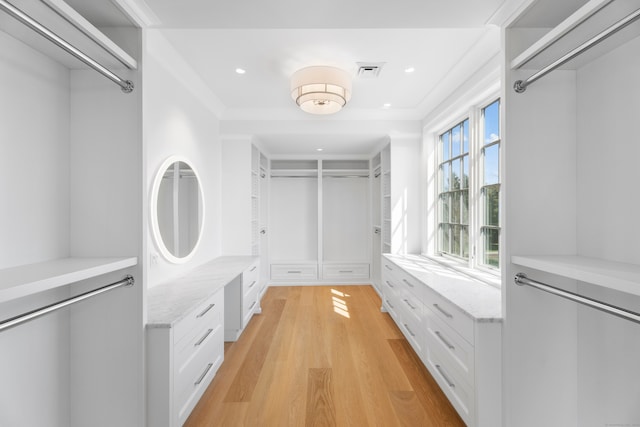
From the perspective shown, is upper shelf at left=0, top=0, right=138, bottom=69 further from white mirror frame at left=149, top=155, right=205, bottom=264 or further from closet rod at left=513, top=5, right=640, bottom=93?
closet rod at left=513, top=5, right=640, bottom=93

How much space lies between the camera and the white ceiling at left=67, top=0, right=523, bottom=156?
1.58 metres

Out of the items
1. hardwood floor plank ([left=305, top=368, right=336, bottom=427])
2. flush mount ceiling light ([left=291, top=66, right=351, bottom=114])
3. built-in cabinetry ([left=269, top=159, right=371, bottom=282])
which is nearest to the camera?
hardwood floor plank ([left=305, top=368, right=336, bottom=427])

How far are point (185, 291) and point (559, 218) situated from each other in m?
2.40

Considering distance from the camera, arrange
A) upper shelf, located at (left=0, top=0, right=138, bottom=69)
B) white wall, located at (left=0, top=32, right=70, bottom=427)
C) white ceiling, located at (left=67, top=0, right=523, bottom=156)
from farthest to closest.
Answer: white ceiling, located at (left=67, top=0, right=523, bottom=156)
white wall, located at (left=0, top=32, right=70, bottom=427)
upper shelf, located at (left=0, top=0, right=138, bottom=69)

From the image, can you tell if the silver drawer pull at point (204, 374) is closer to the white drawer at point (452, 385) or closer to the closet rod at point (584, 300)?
the white drawer at point (452, 385)

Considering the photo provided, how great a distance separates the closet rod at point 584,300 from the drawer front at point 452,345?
47cm

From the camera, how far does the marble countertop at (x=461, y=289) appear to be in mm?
1737

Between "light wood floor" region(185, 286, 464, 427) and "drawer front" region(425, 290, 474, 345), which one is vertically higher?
"drawer front" region(425, 290, 474, 345)

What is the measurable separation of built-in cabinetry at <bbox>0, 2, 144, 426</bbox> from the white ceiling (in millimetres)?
323

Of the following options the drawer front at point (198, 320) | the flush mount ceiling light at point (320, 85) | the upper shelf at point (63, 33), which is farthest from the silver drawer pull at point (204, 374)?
the flush mount ceiling light at point (320, 85)

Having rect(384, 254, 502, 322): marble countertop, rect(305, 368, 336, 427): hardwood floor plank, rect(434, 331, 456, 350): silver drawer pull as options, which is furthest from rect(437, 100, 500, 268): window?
rect(305, 368, 336, 427): hardwood floor plank

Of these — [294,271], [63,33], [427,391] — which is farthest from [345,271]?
[63,33]

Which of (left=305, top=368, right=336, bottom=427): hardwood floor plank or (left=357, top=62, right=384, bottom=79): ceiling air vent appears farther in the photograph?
(left=357, top=62, right=384, bottom=79): ceiling air vent

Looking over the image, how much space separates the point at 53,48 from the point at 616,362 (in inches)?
117
